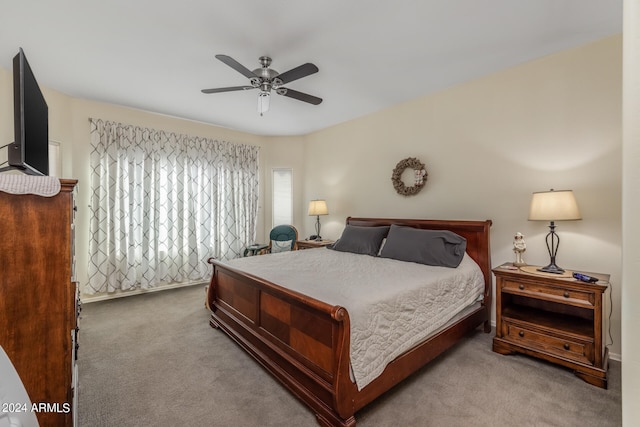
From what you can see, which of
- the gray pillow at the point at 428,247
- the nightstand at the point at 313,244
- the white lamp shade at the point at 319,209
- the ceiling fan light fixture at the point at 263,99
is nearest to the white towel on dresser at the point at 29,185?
the ceiling fan light fixture at the point at 263,99

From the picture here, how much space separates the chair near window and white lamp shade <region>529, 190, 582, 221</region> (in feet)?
11.3

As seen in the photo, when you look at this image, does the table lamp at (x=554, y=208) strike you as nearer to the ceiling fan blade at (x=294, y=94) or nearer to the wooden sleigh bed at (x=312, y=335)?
the wooden sleigh bed at (x=312, y=335)

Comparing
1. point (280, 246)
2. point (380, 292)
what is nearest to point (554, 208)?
point (380, 292)

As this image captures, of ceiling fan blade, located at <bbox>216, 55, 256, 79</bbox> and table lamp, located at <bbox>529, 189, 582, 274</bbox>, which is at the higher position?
ceiling fan blade, located at <bbox>216, 55, 256, 79</bbox>

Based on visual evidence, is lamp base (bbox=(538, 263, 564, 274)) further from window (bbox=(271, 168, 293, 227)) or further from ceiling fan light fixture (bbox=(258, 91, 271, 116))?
window (bbox=(271, 168, 293, 227))

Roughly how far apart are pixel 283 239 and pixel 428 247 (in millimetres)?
2799

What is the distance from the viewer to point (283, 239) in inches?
200

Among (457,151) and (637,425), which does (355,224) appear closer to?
(457,151)

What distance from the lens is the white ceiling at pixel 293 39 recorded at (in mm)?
2037

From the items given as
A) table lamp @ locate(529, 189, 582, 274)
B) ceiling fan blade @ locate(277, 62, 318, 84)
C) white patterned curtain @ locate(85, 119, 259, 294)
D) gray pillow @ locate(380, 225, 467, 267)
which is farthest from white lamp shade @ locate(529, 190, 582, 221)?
white patterned curtain @ locate(85, 119, 259, 294)

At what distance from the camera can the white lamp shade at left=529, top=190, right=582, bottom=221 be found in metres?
2.24

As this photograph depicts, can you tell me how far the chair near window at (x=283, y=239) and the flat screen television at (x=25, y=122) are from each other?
3.49 metres

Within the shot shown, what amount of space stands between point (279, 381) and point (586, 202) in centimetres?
294

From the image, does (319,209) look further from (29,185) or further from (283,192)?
(29,185)
